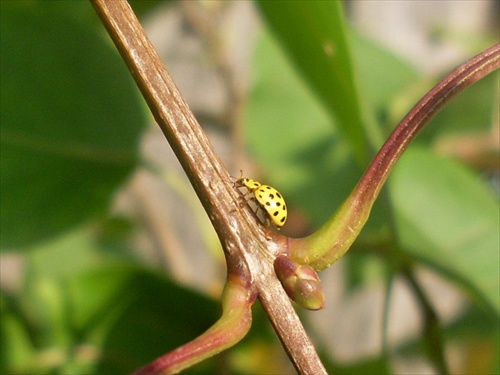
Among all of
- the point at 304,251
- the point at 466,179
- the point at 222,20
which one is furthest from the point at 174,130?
the point at 222,20

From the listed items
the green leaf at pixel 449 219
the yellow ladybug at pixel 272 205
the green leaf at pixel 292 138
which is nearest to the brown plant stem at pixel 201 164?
the yellow ladybug at pixel 272 205

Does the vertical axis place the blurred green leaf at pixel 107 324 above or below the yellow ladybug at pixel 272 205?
below

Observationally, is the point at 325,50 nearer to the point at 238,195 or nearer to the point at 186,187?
the point at 238,195

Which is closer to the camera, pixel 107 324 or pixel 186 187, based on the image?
pixel 107 324

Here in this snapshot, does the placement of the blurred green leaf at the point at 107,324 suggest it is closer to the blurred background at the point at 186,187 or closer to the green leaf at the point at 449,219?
the blurred background at the point at 186,187

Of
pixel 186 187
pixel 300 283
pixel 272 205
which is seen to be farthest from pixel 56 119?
pixel 186 187

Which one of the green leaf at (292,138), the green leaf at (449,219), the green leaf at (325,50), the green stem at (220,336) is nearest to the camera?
the green stem at (220,336)

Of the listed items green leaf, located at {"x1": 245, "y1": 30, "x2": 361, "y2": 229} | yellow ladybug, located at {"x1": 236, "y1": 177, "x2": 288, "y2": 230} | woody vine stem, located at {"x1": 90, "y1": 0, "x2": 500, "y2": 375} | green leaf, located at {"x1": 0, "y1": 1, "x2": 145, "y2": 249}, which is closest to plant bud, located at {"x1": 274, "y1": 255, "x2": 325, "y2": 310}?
woody vine stem, located at {"x1": 90, "y1": 0, "x2": 500, "y2": 375}

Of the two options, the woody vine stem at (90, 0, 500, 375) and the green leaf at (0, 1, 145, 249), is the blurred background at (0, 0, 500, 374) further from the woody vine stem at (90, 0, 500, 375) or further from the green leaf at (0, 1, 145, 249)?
the woody vine stem at (90, 0, 500, 375)
